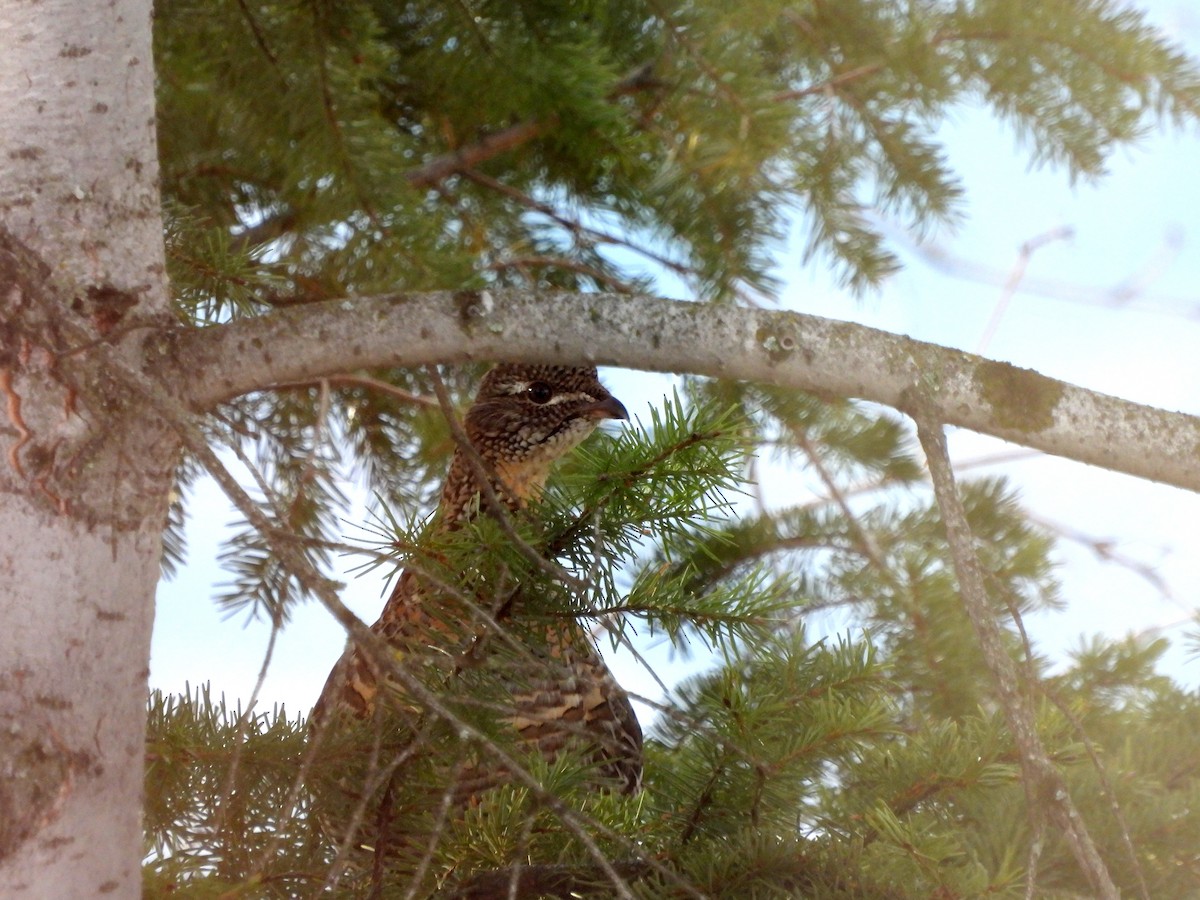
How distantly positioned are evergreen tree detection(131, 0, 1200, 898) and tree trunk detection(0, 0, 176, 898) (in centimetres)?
10

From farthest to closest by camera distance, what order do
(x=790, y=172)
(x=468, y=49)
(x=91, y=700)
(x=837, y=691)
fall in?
(x=790, y=172) < (x=468, y=49) < (x=837, y=691) < (x=91, y=700)

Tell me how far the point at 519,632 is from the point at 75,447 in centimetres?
43

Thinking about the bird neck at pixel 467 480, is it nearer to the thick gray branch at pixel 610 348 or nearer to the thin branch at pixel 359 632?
the thick gray branch at pixel 610 348

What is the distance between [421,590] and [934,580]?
921 mm

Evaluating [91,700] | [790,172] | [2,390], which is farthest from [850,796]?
[790,172]

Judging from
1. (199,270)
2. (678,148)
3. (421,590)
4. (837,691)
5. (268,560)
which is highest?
(678,148)

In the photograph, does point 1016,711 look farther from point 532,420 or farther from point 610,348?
point 532,420

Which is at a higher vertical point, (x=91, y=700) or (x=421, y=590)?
(x=421, y=590)

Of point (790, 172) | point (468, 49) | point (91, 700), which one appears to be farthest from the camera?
point (790, 172)

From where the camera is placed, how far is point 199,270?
4.42 feet

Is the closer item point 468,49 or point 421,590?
point 421,590

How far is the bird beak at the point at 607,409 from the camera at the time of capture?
66.1 inches

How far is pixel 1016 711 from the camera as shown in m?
0.88

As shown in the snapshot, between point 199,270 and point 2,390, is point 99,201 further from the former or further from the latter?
point 199,270
